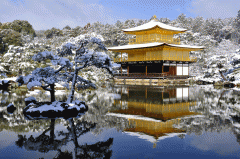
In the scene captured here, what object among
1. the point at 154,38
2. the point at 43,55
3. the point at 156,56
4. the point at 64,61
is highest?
the point at 154,38

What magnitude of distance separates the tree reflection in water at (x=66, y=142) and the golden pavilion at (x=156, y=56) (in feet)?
89.6

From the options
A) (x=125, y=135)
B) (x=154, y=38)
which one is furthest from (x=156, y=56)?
(x=125, y=135)

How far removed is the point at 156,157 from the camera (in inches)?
256

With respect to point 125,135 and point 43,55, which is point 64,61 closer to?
point 43,55

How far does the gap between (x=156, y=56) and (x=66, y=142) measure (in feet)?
106

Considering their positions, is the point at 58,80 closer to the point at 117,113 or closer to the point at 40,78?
the point at 40,78

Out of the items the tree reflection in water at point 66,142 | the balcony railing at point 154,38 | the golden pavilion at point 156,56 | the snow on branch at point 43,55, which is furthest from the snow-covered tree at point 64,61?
the balcony railing at point 154,38

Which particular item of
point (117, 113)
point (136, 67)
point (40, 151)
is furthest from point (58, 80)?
point (136, 67)

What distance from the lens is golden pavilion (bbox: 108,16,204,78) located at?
124ft

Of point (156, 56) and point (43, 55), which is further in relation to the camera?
point (156, 56)

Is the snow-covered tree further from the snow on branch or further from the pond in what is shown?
the pond

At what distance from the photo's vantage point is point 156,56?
127 ft

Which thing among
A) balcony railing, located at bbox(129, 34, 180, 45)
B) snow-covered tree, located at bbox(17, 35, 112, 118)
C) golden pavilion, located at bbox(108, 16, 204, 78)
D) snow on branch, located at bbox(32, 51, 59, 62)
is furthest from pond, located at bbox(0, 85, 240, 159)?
balcony railing, located at bbox(129, 34, 180, 45)

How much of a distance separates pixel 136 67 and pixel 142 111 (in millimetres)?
29155
